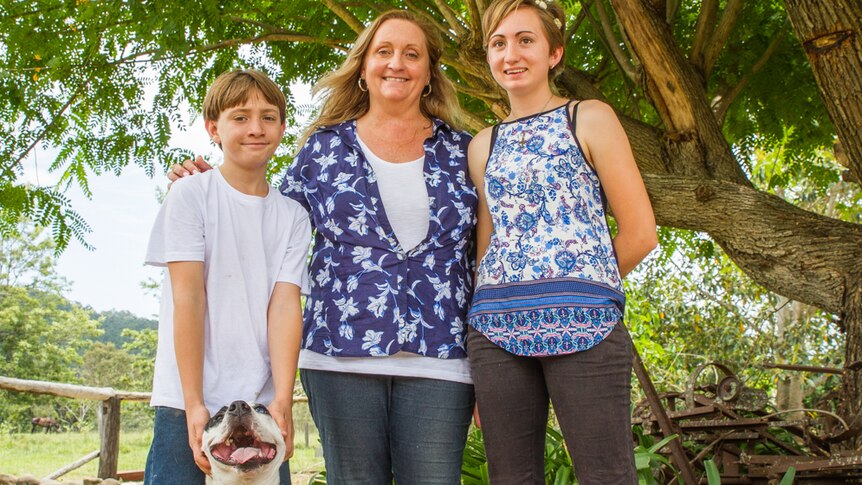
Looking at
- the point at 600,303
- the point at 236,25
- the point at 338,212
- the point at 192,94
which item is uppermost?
the point at 236,25

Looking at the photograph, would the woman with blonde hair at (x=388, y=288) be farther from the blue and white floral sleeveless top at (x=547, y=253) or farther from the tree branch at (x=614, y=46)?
the tree branch at (x=614, y=46)

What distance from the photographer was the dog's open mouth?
1753 mm

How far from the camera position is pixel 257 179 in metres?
2.21

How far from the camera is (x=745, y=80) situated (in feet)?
15.3

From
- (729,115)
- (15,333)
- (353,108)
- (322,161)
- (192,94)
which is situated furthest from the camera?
(15,333)

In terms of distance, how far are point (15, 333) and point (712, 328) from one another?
21.0 meters

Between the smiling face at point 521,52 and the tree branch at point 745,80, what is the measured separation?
2715mm

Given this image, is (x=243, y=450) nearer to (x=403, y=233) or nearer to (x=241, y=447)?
(x=241, y=447)

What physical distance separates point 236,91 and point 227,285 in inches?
21.5

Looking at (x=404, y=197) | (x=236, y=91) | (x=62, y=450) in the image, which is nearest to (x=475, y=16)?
(x=404, y=197)

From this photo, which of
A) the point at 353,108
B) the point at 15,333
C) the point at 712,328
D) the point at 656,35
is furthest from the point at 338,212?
the point at 15,333

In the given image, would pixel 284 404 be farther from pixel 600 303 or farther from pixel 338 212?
pixel 600 303

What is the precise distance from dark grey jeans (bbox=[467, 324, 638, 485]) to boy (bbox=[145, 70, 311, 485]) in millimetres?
522

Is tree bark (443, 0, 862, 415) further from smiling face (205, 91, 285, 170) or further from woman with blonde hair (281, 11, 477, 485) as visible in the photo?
smiling face (205, 91, 285, 170)
